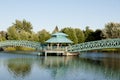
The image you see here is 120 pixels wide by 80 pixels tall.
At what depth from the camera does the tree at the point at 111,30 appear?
7200cm

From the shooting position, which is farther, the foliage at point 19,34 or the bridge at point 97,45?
the foliage at point 19,34

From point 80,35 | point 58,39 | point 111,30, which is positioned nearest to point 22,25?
point 80,35

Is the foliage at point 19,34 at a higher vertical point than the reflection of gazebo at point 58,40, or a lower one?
higher

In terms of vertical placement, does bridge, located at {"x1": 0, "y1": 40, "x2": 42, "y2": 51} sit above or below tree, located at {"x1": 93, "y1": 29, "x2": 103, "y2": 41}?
below

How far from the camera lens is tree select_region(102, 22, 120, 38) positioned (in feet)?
236

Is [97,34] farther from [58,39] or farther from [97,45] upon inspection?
[97,45]

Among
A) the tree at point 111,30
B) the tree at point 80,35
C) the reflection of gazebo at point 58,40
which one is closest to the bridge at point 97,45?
the reflection of gazebo at point 58,40

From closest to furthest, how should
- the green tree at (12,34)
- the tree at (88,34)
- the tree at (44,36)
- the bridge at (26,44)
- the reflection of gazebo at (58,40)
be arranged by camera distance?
the reflection of gazebo at (58,40) < the bridge at (26,44) < the tree at (44,36) < the green tree at (12,34) < the tree at (88,34)

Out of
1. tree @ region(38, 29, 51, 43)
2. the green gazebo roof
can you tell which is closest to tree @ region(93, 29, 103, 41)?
tree @ region(38, 29, 51, 43)

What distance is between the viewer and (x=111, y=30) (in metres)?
73.2

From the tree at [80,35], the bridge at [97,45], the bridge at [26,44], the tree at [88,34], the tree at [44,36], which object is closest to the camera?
the bridge at [97,45]

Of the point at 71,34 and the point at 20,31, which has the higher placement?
the point at 20,31

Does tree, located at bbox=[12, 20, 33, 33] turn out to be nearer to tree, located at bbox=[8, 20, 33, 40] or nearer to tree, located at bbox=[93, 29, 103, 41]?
tree, located at bbox=[8, 20, 33, 40]

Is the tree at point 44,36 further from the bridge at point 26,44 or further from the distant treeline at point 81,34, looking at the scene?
the bridge at point 26,44
